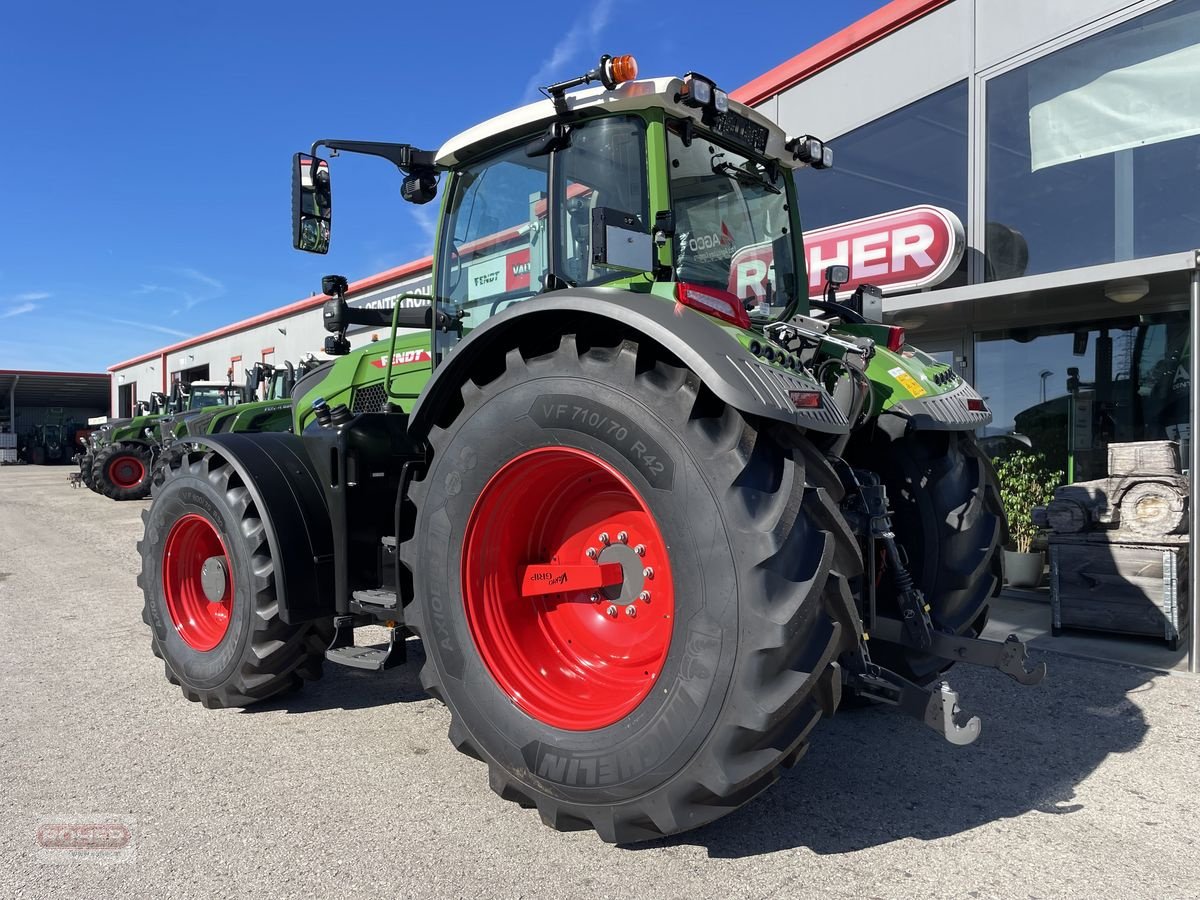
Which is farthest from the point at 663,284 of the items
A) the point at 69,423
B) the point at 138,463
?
the point at 69,423

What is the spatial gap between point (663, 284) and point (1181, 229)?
4875mm

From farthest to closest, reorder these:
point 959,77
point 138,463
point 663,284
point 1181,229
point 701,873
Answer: point 138,463
point 959,77
point 1181,229
point 663,284
point 701,873

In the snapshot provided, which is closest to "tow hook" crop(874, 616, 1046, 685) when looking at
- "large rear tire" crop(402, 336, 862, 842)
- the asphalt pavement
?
the asphalt pavement

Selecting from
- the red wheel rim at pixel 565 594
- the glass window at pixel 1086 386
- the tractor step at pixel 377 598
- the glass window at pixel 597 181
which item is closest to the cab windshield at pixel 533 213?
the glass window at pixel 597 181

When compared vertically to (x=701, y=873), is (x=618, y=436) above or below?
above

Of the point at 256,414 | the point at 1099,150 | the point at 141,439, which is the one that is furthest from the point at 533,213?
the point at 141,439

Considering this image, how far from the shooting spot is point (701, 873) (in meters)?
2.32

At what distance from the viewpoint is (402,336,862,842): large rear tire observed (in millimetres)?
2158

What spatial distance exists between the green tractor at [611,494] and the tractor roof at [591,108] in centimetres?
1

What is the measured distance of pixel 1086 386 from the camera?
652 centimetres

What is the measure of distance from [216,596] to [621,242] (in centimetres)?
246

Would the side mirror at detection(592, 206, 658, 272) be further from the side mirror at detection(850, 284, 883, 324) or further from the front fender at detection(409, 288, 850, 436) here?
the side mirror at detection(850, 284, 883, 324)

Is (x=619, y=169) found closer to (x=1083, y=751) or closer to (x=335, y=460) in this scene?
(x=335, y=460)

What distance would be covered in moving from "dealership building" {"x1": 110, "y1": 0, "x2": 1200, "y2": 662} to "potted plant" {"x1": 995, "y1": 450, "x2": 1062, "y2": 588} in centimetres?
19
